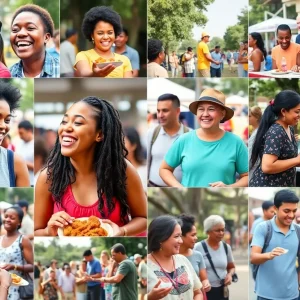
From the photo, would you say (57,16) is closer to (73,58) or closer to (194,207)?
(73,58)

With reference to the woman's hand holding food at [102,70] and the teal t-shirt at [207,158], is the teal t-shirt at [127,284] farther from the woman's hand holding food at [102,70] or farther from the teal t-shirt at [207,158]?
the woman's hand holding food at [102,70]

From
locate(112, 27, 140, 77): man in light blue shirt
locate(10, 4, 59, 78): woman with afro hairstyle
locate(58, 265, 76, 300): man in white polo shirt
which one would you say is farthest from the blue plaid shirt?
locate(58, 265, 76, 300): man in white polo shirt

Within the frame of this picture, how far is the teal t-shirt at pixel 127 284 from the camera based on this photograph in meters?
9.16

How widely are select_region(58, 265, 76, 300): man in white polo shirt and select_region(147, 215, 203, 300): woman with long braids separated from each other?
0.57 metres

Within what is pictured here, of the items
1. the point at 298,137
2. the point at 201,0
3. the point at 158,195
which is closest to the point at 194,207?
the point at 158,195

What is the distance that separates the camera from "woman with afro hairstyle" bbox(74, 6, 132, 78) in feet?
29.8

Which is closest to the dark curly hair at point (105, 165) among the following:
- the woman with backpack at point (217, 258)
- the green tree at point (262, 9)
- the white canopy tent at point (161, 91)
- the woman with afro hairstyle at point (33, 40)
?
the white canopy tent at point (161, 91)

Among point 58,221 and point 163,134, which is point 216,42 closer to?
point 163,134

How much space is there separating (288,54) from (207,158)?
92 centimetres

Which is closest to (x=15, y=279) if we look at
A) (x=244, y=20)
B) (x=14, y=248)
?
(x=14, y=248)

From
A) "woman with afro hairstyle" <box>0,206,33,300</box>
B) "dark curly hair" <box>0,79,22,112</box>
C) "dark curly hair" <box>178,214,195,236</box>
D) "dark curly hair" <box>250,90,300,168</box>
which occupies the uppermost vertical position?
"dark curly hair" <box>0,79,22,112</box>

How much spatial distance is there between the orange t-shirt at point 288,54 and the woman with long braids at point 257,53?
8 centimetres

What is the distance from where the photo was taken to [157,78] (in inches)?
359

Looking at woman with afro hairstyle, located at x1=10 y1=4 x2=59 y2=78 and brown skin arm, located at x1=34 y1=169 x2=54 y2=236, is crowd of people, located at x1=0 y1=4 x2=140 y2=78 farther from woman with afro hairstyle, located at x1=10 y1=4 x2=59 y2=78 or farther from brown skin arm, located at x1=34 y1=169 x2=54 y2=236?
brown skin arm, located at x1=34 y1=169 x2=54 y2=236
